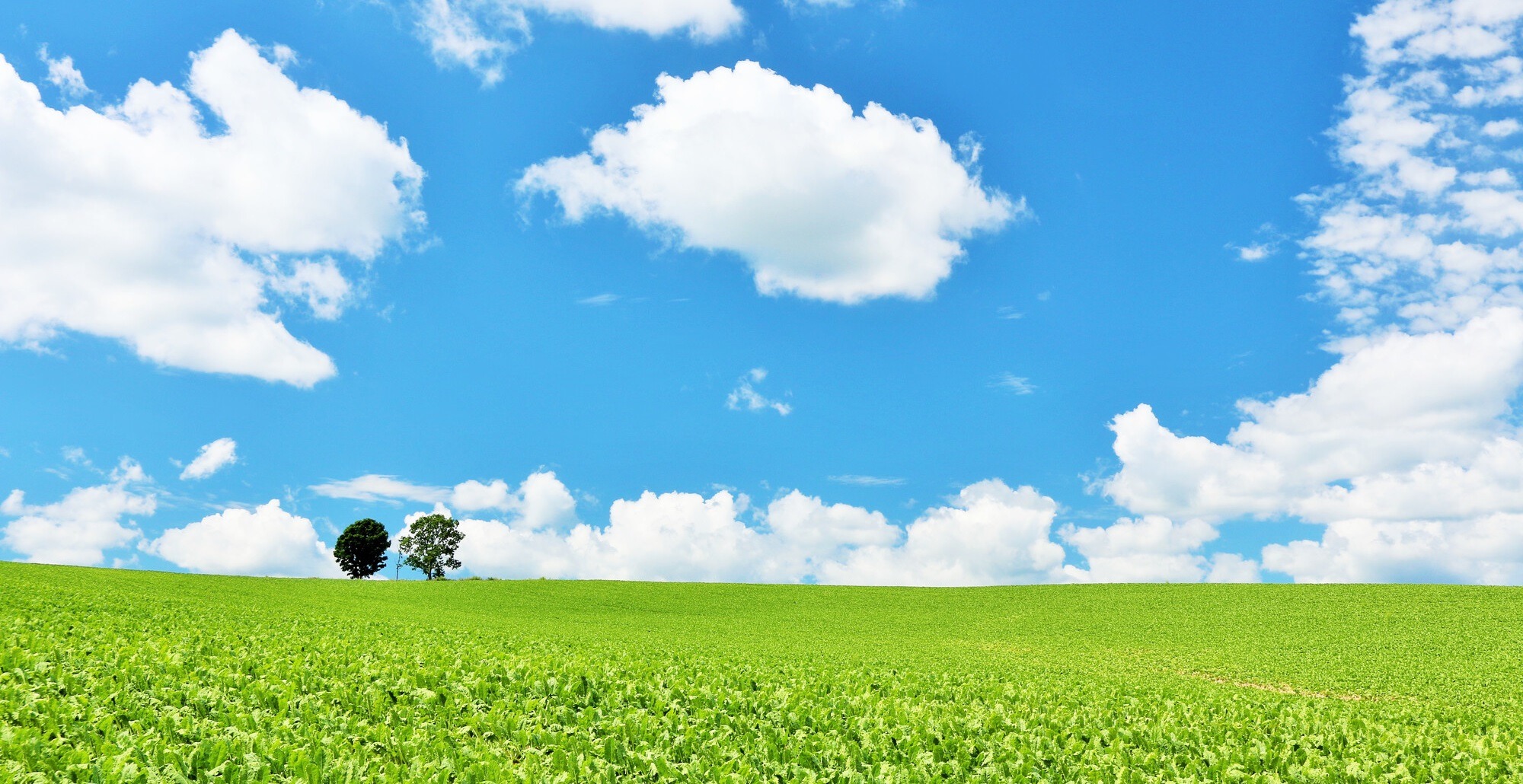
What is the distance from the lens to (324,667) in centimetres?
1464

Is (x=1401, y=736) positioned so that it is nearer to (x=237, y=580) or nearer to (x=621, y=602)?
(x=621, y=602)

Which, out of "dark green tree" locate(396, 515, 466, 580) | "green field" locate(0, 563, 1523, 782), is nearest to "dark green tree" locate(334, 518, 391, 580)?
"dark green tree" locate(396, 515, 466, 580)

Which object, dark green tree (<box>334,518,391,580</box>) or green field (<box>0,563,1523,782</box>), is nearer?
green field (<box>0,563,1523,782</box>)

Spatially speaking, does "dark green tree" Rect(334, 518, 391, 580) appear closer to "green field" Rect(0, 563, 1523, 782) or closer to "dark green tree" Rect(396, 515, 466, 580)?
"dark green tree" Rect(396, 515, 466, 580)

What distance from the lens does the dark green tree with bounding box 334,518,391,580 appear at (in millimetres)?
111438

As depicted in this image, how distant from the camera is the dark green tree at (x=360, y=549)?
11144 cm

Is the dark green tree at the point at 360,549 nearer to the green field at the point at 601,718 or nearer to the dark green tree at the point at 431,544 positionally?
the dark green tree at the point at 431,544

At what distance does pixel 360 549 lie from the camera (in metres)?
112

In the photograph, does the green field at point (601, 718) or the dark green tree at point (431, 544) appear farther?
the dark green tree at point (431, 544)

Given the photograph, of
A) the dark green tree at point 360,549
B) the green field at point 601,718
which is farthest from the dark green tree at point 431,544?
the green field at point 601,718

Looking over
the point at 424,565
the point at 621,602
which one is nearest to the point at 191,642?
the point at 621,602

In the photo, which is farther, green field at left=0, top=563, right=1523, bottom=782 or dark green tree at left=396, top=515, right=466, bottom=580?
dark green tree at left=396, top=515, right=466, bottom=580

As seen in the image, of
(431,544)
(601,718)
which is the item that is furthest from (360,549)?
(601,718)

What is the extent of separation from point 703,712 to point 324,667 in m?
6.80
